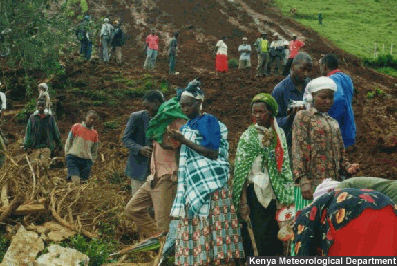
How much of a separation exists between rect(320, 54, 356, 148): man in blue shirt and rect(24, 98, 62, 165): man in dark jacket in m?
4.16

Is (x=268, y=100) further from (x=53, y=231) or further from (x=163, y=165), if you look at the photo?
(x=53, y=231)

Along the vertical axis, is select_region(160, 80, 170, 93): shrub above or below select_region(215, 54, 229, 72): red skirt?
below

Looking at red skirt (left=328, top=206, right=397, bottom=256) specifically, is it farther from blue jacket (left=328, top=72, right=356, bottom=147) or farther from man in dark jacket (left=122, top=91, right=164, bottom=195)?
man in dark jacket (left=122, top=91, right=164, bottom=195)

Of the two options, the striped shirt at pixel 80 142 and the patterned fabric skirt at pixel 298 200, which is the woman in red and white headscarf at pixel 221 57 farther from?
the patterned fabric skirt at pixel 298 200

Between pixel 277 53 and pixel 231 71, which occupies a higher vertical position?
pixel 277 53

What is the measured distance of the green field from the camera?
27547mm

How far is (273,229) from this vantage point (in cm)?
457

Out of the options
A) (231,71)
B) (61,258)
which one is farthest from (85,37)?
(61,258)

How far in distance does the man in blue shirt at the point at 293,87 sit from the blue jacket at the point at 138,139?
52.1 inches

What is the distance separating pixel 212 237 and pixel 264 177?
603 mm

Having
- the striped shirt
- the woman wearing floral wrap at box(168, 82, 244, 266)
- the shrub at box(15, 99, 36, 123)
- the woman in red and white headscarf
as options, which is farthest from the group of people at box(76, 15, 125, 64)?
the woman wearing floral wrap at box(168, 82, 244, 266)

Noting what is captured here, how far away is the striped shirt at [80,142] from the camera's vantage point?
716 centimetres

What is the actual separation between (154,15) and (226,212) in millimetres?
26353

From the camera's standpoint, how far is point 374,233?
2.49m
